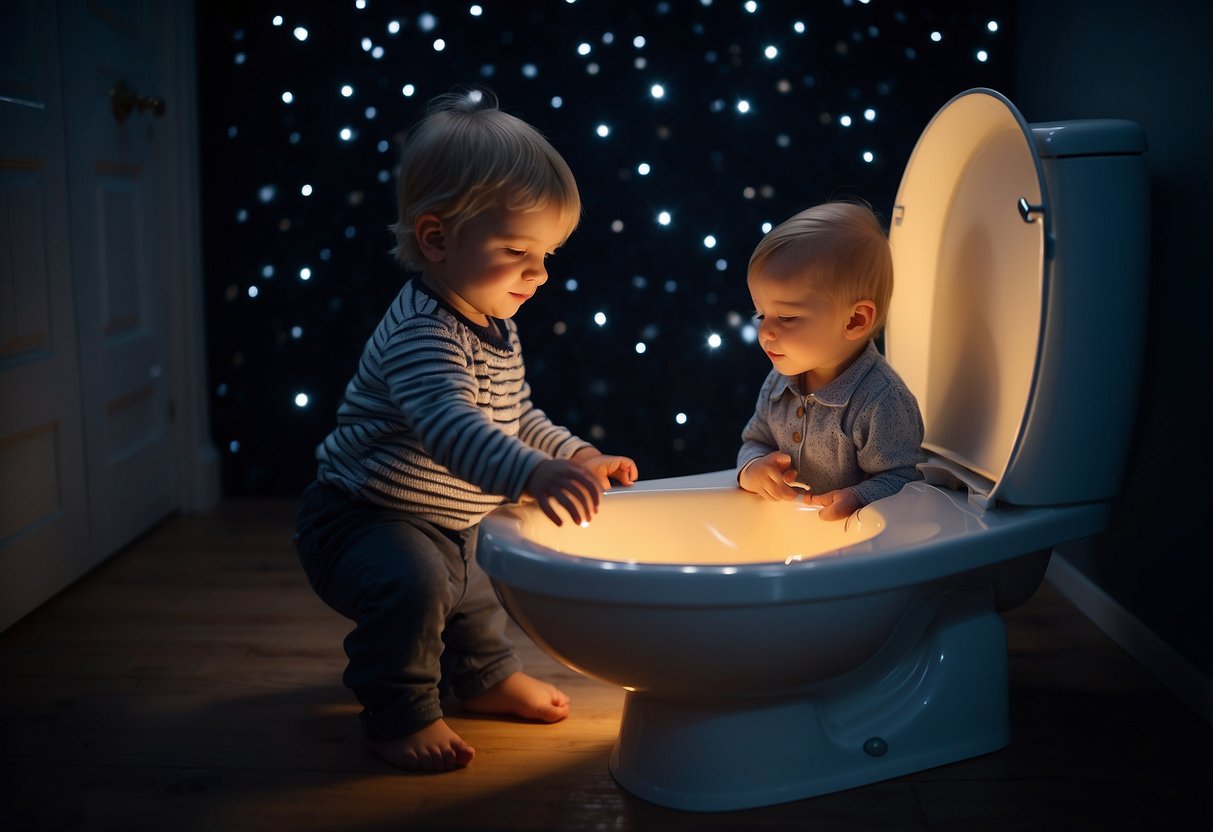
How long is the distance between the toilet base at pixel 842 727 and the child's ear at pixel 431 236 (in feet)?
1.83

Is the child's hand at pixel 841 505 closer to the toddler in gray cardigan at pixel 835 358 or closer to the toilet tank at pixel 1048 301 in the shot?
the toddler in gray cardigan at pixel 835 358

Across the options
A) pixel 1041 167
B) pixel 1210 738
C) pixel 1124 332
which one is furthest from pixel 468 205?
pixel 1210 738

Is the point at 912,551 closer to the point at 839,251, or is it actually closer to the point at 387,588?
the point at 839,251

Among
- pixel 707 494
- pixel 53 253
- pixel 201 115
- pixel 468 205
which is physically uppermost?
pixel 201 115

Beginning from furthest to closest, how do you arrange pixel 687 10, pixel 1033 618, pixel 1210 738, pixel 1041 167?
pixel 687 10, pixel 1033 618, pixel 1210 738, pixel 1041 167

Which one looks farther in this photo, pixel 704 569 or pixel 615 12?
pixel 615 12

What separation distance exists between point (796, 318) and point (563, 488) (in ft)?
1.25

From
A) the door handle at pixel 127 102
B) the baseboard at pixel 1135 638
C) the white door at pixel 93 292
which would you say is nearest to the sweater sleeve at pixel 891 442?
the baseboard at pixel 1135 638

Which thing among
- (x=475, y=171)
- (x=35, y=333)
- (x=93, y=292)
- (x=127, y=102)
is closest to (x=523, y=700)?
(x=475, y=171)

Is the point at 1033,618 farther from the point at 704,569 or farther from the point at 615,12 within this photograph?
the point at 615,12

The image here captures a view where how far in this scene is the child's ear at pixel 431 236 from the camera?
1273 millimetres

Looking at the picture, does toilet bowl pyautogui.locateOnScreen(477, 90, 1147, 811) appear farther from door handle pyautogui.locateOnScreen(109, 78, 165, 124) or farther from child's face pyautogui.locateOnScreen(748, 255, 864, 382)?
door handle pyautogui.locateOnScreen(109, 78, 165, 124)

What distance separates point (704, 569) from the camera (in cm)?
103

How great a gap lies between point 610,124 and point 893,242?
2.82 feet
